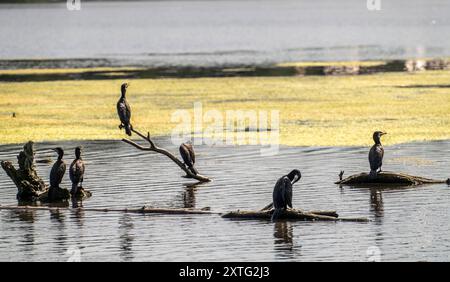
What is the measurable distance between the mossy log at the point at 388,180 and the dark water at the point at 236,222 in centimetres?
38

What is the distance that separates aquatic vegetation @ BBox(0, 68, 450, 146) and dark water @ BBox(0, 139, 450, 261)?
19.0 feet

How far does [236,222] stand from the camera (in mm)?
30250

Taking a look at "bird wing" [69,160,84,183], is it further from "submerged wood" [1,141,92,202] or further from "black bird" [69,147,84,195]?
"submerged wood" [1,141,92,202]

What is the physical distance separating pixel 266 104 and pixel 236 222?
2802cm

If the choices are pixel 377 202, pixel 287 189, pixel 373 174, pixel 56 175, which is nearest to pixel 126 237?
pixel 287 189

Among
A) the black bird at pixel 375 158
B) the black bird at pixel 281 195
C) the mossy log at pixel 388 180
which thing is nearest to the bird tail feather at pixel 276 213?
the black bird at pixel 281 195

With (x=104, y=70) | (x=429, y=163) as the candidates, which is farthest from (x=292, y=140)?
(x=104, y=70)

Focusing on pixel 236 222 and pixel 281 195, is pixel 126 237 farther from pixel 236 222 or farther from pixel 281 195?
pixel 281 195

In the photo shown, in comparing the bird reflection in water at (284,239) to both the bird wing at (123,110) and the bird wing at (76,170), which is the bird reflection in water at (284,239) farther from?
the bird wing at (123,110)

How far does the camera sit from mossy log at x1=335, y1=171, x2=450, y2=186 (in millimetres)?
34969

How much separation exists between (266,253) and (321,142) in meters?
17.9
